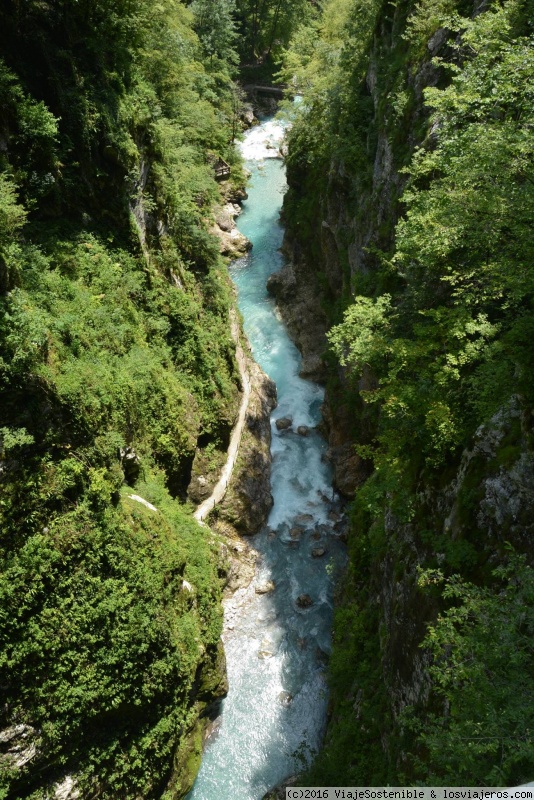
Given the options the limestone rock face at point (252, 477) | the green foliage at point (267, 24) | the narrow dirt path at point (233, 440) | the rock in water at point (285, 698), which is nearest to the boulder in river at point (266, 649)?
the rock in water at point (285, 698)

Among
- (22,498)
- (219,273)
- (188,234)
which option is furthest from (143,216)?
(22,498)

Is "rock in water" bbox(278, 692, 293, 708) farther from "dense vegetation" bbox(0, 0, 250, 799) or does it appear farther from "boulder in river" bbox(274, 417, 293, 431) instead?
"boulder in river" bbox(274, 417, 293, 431)

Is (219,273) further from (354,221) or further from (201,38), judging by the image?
(201,38)

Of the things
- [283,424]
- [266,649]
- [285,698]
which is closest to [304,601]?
[266,649]

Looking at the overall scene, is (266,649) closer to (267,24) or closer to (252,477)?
(252,477)

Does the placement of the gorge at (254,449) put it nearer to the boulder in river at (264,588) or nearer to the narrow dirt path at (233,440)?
the boulder in river at (264,588)

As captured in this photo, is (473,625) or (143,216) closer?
(473,625)
